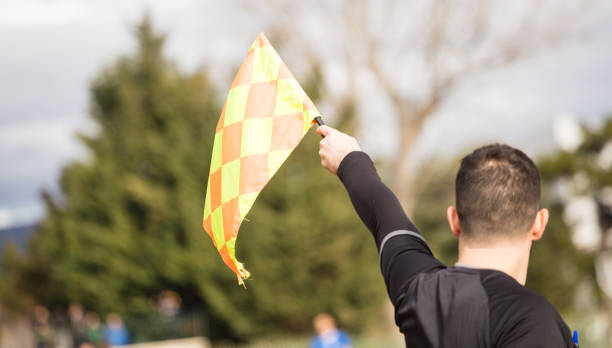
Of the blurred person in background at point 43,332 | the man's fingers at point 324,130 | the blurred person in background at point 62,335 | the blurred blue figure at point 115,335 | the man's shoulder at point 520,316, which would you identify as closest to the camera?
the man's shoulder at point 520,316

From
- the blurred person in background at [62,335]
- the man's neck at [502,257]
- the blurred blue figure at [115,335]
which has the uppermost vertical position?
the man's neck at [502,257]

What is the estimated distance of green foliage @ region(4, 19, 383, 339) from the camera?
1850 cm

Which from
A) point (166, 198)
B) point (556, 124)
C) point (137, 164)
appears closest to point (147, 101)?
point (137, 164)

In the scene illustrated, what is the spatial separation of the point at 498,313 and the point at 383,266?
0.41 metres

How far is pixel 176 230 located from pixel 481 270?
2031 centimetres

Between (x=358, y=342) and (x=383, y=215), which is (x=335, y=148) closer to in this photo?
(x=383, y=215)

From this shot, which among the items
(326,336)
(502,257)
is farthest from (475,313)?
(326,336)

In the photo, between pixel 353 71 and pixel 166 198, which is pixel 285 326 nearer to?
pixel 166 198

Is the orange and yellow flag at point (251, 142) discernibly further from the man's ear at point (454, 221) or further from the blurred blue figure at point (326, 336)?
the blurred blue figure at point (326, 336)

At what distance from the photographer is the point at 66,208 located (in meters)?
26.8

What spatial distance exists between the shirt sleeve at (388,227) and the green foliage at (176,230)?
15.6m

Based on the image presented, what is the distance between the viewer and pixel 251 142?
112 inches

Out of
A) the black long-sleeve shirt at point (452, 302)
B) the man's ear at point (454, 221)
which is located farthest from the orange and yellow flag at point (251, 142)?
the man's ear at point (454, 221)

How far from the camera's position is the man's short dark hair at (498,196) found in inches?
73.2
